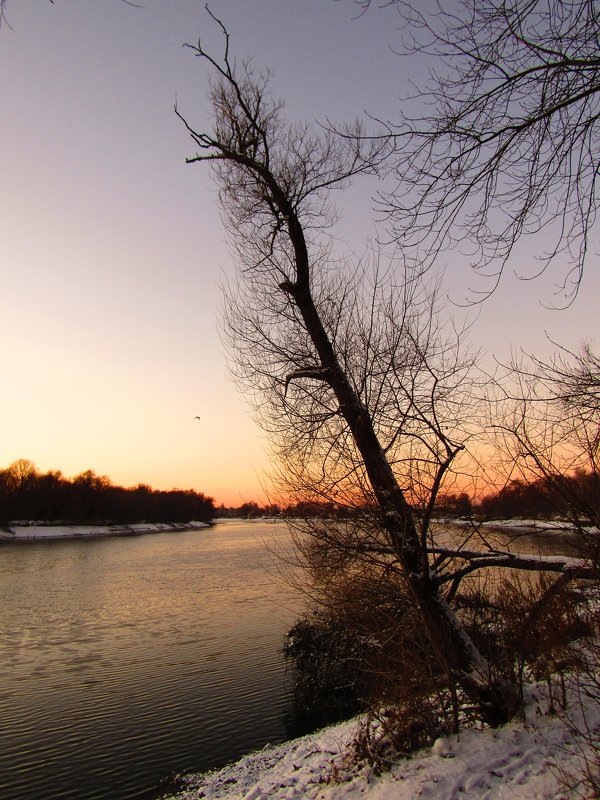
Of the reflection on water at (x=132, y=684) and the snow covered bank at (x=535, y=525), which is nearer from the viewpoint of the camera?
the snow covered bank at (x=535, y=525)

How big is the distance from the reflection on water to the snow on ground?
9.74ft

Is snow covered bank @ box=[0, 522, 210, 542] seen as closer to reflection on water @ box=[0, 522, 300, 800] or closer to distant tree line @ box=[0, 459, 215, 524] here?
distant tree line @ box=[0, 459, 215, 524]

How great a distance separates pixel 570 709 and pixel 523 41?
558cm

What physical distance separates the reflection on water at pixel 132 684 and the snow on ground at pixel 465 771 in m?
2.97

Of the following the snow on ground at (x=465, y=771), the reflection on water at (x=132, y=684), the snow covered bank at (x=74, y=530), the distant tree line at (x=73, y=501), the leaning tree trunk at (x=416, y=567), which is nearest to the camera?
the snow on ground at (x=465, y=771)

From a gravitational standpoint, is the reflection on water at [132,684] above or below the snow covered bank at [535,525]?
below

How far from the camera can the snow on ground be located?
408 cm

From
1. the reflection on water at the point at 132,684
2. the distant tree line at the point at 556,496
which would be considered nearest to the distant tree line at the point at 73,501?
the reflection on water at the point at 132,684

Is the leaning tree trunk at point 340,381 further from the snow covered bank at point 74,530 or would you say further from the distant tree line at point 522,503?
the snow covered bank at point 74,530

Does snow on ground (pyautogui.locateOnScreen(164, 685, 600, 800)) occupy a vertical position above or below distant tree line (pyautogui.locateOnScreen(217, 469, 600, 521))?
below

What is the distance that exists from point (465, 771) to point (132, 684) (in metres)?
10.3

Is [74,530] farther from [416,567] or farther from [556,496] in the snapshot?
[556,496]

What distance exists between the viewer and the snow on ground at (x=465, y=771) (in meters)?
4.08

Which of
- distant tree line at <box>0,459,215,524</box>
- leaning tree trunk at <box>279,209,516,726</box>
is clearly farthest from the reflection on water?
distant tree line at <box>0,459,215,524</box>
